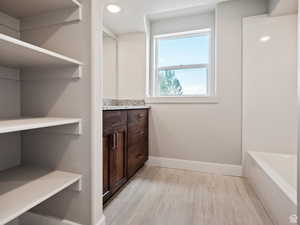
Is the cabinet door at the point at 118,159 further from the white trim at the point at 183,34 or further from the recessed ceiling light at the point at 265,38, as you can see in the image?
the recessed ceiling light at the point at 265,38

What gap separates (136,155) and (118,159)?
1.51ft

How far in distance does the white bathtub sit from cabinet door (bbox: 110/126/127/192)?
4.22 ft

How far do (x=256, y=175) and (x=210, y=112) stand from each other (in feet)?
2.91

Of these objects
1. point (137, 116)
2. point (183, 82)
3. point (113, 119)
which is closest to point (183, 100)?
point (183, 82)

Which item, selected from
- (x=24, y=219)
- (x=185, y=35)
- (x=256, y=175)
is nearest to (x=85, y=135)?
(x=24, y=219)

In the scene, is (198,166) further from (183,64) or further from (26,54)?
(26,54)

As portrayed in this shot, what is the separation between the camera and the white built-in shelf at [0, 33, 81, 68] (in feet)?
2.16

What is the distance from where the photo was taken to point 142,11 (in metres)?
2.22

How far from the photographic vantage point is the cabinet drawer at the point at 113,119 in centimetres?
133

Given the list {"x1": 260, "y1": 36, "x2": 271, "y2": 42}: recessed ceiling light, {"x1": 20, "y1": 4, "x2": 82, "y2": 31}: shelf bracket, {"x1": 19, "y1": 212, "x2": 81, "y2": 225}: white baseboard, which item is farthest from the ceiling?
{"x1": 19, "y1": 212, "x2": 81, "y2": 225}: white baseboard

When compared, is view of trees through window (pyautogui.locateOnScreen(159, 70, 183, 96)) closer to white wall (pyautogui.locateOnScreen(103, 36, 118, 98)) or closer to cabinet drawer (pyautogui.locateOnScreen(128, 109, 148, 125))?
cabinet drawer (pyautogui.locateOnScreen(128, 109, 148, 125))

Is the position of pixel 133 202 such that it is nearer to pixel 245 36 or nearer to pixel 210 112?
pixel 210 112

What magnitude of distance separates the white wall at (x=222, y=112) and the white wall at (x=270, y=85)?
101 mm

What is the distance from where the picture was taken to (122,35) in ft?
8.43
